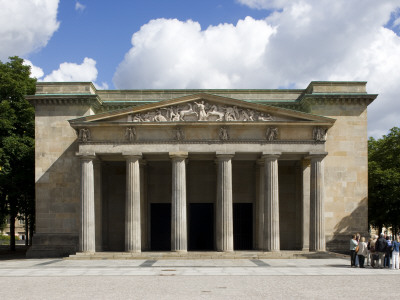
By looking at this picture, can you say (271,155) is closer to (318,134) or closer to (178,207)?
(318,134)

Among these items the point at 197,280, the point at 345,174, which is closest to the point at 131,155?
the point at 197,280

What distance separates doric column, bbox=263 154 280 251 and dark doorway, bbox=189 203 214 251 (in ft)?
28.7

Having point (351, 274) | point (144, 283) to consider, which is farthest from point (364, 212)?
point (144, 283)

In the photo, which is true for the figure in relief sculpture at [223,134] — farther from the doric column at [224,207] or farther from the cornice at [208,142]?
the doric column at [224,207]

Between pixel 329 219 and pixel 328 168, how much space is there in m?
4.49

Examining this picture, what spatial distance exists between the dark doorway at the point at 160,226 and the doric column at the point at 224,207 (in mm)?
8706

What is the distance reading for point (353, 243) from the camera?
3259 cm

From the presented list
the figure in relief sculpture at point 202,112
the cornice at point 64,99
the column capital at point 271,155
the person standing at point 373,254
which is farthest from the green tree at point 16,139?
the person standing at point 373,254

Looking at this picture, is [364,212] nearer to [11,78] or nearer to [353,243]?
[353,243]

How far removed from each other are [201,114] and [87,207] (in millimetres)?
11710

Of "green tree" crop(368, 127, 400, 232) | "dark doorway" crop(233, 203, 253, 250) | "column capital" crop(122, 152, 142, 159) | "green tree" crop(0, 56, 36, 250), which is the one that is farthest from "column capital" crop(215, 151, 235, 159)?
"green tree" crop(368, 127, 400, 232)

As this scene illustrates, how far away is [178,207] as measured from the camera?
1569 inches

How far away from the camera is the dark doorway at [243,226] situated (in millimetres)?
46875

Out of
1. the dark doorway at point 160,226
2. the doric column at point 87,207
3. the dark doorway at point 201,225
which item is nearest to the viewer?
the doric column at point 87,207
